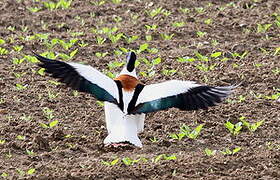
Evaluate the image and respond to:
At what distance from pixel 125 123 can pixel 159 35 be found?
3173 millimetres

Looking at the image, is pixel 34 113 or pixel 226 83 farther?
pixel 226 83

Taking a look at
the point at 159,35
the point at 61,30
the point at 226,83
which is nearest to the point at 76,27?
the point at 61,30

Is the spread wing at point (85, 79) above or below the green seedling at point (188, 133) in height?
above

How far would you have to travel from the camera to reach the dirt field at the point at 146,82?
253 inches

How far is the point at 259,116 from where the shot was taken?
24.9ft

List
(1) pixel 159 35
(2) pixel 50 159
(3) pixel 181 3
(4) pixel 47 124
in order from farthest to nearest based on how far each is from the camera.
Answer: (3) pixel 181 3 → (1) pixel 159 35 → (4) pixel 47 124 → (2) pixel 50 159

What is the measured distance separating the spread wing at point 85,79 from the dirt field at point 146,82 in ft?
1.54

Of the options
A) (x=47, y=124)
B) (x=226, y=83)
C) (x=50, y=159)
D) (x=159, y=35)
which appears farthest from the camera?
(x=159, y=35)

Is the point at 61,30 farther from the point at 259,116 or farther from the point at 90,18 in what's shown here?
the point at 259,116

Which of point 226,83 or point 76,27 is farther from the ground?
point 76,27

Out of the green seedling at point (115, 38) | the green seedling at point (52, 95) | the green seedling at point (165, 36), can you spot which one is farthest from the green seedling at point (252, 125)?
the green seedling at point (115, 38)

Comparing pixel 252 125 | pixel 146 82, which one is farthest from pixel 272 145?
pixel 146 82

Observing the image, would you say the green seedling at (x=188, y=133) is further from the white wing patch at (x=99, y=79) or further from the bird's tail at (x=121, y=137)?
the white wing patch at (x=99, y=79)

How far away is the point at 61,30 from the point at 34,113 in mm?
2483
